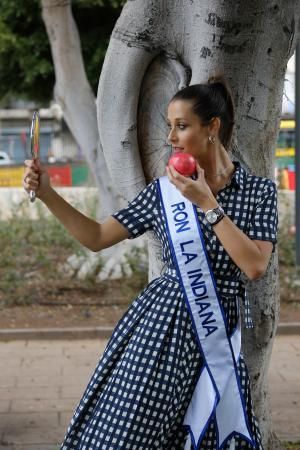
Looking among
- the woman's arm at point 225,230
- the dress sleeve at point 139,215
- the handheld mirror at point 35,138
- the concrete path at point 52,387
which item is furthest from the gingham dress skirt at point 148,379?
the concrete path at point 52,387

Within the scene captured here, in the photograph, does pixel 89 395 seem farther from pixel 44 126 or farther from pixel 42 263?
pixel 44 126

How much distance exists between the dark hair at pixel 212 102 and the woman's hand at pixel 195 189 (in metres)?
0.30

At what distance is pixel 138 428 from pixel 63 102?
320 inches

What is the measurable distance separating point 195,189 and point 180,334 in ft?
1.88

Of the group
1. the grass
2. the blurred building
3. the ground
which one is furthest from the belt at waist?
the blurred building

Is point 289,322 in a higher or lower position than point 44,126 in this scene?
lower

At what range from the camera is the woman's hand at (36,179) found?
3363 millimetres

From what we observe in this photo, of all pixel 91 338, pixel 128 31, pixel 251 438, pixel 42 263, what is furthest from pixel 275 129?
pixel 42 263

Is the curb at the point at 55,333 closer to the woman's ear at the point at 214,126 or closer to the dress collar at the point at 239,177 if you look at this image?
the dress collar at the point at 239,177

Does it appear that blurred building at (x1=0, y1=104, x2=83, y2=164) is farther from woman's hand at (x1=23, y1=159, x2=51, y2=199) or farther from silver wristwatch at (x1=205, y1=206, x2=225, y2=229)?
silver wristwatch at (x1=205, y1=206, x2=225, y2=229)

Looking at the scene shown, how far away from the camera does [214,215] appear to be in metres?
3.12

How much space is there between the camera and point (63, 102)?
11.1 m

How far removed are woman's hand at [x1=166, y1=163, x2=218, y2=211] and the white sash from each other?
251 mm

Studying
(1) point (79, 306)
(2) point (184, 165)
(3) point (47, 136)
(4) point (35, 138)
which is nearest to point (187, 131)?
(2) point (184, 165)
